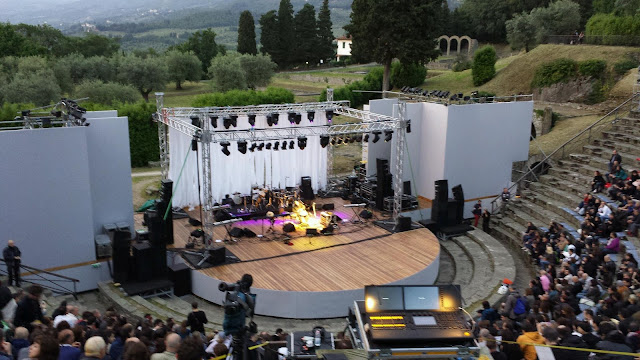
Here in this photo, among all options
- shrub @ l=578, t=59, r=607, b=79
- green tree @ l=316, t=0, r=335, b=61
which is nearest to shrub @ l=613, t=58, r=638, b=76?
shrub @ l=578, t=59, r=607, b=79

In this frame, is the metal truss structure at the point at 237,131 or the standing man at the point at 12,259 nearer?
the standing man at the point at 12,259

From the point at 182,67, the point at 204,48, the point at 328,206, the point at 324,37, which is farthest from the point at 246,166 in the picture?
the point at 204,48

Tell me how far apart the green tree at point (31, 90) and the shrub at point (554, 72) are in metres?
27.3

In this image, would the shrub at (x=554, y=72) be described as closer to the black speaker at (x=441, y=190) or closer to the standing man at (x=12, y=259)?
the black speaker at (x=441, y=190)

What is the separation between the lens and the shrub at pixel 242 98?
1133 inches

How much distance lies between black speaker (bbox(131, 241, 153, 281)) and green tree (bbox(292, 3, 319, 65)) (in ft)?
144

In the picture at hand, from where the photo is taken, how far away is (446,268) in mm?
16078

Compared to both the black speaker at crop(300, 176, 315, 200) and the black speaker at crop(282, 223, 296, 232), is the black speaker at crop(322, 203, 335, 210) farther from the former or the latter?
the black speaker at crop(282, 223, 296, 232)

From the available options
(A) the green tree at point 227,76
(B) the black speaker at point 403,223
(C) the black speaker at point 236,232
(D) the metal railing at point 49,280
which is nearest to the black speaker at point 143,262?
(D) the metal railing at point 49,280

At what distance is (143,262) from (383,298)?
881cm

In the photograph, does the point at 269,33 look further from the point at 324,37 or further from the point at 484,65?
the point at 484,65

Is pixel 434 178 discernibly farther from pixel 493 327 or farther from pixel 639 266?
pixel 493 327

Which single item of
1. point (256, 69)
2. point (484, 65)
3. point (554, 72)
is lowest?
point (554, 72)

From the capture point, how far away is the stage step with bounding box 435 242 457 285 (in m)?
15.3
